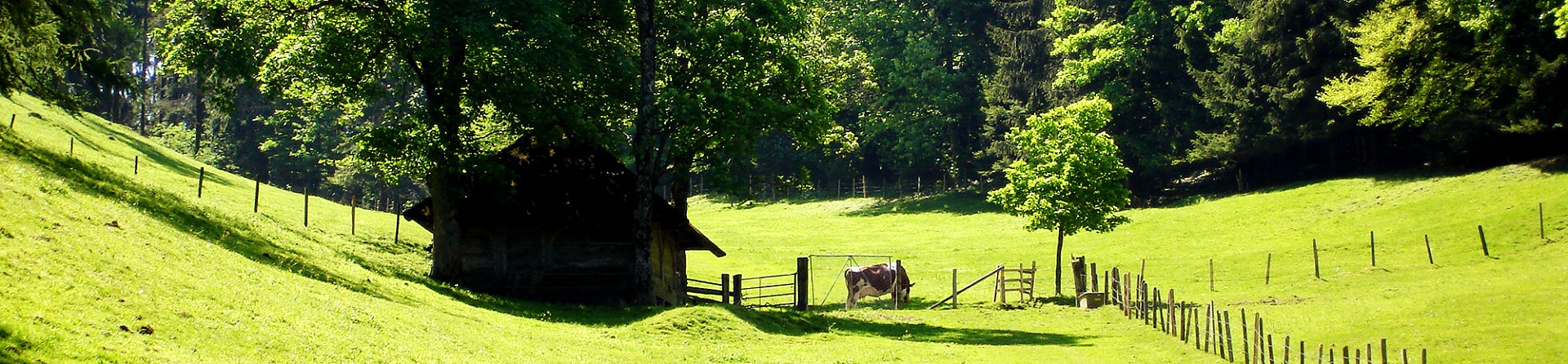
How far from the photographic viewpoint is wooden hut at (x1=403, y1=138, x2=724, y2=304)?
111ft

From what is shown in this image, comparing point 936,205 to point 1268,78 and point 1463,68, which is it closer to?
point 1268,78

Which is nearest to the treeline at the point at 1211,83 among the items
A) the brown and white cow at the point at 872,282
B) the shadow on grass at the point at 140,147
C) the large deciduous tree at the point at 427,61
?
the brown and white cow at the point at 872,282

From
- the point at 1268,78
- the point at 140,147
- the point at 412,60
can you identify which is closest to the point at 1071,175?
the point at 412,60

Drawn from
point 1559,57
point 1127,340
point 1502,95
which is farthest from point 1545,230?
point 1127,340

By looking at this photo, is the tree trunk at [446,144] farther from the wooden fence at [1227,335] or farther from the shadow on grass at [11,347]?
the shadow on grass at [11,347]

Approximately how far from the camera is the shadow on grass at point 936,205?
232 feet

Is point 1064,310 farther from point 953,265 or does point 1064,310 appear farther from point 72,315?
point 72,315

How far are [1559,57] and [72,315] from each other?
50.4 m

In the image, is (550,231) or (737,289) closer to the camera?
(550,231)

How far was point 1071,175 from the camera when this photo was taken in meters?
41.9

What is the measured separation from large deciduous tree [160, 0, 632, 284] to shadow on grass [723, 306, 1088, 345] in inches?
286

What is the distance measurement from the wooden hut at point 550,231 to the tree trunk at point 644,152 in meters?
0.17

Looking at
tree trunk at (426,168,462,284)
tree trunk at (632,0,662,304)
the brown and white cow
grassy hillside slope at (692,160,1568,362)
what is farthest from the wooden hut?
grassy hillside slope at (692,160,1568,362)

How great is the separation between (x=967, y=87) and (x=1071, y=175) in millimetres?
40495
